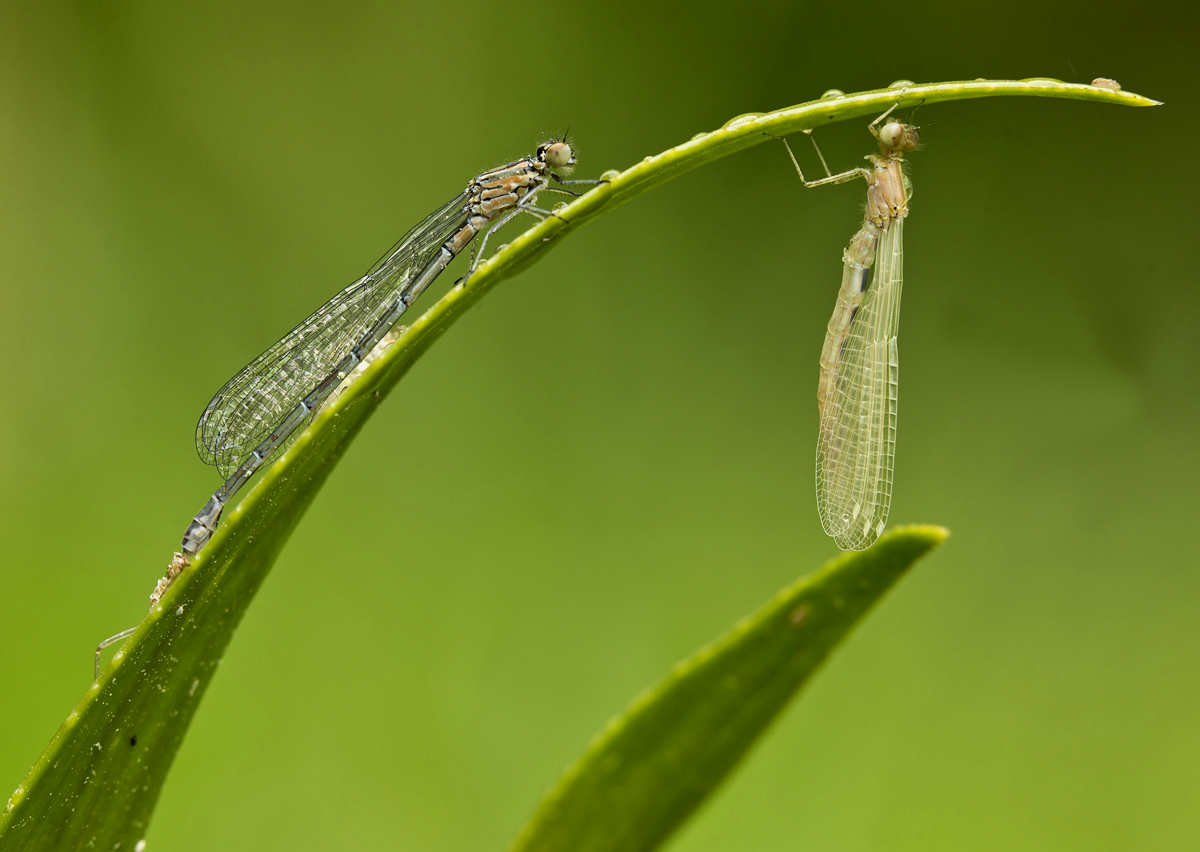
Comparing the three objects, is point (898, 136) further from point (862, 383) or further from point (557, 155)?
point (557, 155)

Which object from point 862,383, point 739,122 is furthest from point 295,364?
point 862,383

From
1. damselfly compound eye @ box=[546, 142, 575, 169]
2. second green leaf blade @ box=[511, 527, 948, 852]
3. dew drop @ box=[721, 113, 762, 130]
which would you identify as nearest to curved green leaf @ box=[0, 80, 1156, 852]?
dew drop @ box=[721, 113, 762, 130]

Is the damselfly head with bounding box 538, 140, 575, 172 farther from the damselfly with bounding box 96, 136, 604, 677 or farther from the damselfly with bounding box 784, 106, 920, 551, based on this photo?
the damselfly with bounding box 784, 106, 920, 551

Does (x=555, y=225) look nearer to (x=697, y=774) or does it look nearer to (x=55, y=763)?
(x=697, y=774)

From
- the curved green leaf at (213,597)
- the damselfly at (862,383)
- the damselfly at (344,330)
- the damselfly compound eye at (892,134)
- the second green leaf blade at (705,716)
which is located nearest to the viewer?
the second green leaf blade at (705,716)

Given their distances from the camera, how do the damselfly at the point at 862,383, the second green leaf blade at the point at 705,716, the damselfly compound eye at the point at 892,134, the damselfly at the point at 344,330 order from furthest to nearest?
the damselfly at the point at 862,383 < the damselfly compound eye at the point at 892,134 < the damselfly at the point at 344,330 < the second green leaf blade at the point at 705,716

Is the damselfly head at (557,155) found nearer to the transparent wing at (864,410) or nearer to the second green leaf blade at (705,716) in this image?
the transparent wing at (864,410)

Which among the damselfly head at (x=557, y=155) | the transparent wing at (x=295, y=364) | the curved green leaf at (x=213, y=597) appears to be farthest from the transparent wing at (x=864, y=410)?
the curved green leaf at (x=213, y=597)

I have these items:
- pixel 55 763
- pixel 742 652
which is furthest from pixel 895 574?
pixel 55 763
